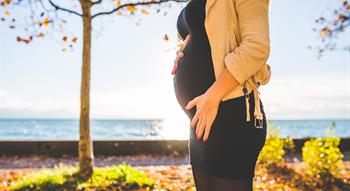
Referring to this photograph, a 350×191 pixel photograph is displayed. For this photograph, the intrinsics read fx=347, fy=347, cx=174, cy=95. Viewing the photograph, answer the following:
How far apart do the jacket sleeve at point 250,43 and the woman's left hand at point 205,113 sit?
14cm

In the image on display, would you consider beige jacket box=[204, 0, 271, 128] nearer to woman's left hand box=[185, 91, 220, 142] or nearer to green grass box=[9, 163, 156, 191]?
woman's left hand box=[185, 91, 220, 142]

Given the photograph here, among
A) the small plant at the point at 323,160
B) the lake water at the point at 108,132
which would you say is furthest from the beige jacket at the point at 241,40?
the lake water at the point at 108,132

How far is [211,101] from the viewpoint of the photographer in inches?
56.5

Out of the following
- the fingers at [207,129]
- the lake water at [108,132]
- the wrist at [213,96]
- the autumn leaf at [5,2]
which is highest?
the autumn leaf at [5,2]

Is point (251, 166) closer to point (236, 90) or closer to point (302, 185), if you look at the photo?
point (236, 90)

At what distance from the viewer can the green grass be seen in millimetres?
6039

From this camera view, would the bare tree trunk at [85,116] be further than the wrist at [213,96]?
Yes

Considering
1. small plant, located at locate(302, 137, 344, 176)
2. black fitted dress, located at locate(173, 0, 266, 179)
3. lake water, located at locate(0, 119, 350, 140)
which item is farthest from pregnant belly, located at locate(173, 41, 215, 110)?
lake water, located at locate(0, 119, 350, 140)

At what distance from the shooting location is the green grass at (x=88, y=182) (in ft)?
19.8

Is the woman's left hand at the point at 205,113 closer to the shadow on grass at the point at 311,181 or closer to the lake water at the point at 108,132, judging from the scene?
the shadow on grass at the point at 311,181

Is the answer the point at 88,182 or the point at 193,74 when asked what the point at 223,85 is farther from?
the point at 88,182

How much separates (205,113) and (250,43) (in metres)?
0.34

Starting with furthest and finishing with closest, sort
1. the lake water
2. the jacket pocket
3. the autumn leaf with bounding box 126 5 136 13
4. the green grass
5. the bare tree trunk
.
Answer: the lake water < the autumn leaf with bounding box 126 5 136 13 < the bare tree trunk < the green grass < the jacket pocket

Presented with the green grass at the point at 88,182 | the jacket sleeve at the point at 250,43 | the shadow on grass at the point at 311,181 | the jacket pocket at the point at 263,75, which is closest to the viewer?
the jacket sleeve at the point at 250,43
